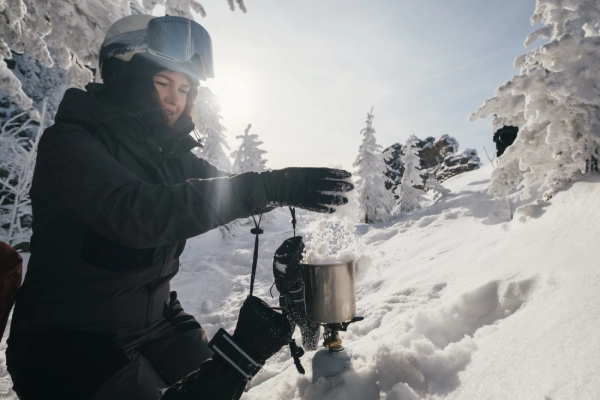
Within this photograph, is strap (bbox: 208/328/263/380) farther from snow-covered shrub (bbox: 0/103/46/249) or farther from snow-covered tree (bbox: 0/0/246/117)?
snow-covered shrub (bbox: 0/103/46/249)

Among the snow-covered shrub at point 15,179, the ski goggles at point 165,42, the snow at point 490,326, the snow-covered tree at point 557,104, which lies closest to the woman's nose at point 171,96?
the ski goggles at point 165,42

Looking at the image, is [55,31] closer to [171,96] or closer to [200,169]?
[171,96]

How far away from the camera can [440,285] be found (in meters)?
3.48

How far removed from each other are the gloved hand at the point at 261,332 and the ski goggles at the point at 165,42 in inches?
90.9

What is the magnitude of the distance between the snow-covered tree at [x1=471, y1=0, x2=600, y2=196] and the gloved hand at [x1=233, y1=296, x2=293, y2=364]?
14.9ft

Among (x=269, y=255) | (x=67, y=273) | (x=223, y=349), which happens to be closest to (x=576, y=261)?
(x=223, y=349)

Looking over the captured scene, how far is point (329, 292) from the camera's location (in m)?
1.98

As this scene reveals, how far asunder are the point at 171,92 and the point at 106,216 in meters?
1.52

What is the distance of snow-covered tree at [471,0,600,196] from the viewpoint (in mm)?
3865

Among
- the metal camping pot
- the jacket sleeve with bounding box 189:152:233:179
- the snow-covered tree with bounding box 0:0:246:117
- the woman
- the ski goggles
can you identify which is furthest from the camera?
the snow-covered tree with bounding box 0:0:246:117

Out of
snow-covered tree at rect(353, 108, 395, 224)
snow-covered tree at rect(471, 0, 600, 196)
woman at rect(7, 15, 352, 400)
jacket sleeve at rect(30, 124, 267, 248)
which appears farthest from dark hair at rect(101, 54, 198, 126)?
snow-covered tree at rect(353, 108, 395, 224)

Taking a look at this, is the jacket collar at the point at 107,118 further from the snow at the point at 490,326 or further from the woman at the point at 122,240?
the snow at the point at 490,326

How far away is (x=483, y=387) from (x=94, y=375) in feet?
7.23

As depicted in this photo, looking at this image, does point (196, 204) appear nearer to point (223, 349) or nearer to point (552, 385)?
point (223, 349)
